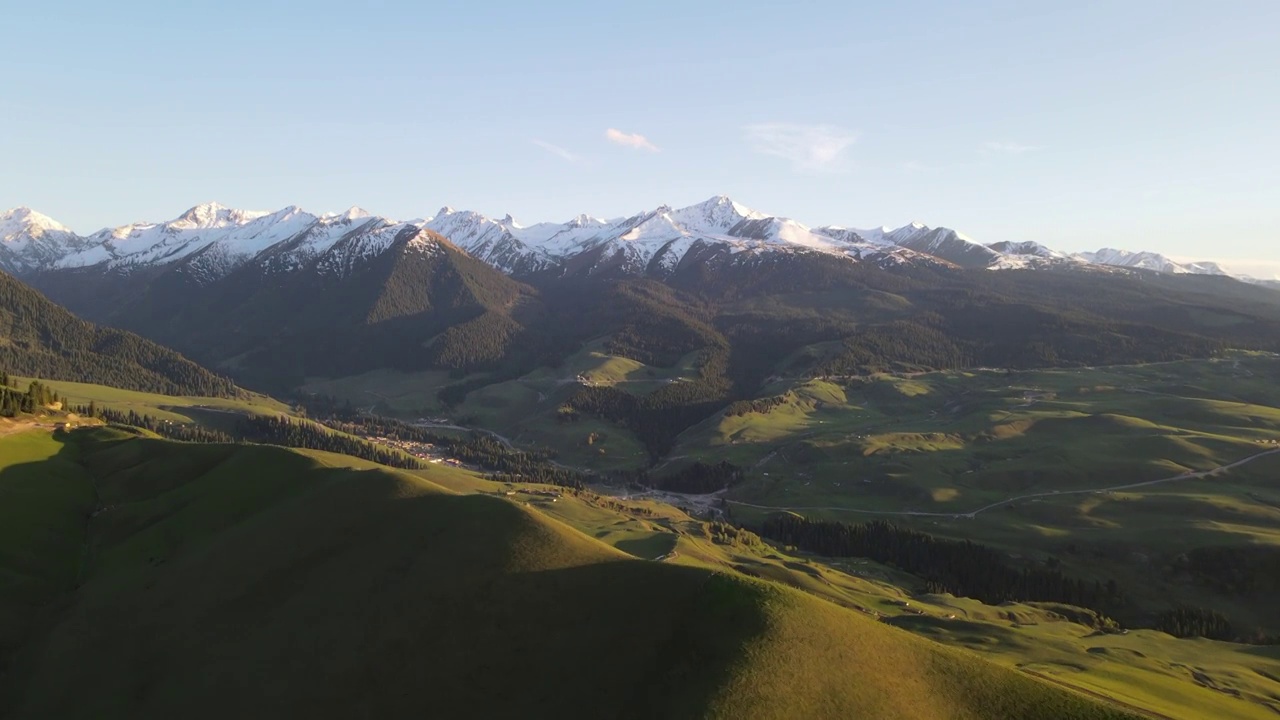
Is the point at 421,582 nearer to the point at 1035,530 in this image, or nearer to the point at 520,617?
the point at 520,617

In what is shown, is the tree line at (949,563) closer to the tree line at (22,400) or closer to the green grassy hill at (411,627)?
the green grassy hill at (411,627)

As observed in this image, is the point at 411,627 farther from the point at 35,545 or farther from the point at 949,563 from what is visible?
the point at 949,563

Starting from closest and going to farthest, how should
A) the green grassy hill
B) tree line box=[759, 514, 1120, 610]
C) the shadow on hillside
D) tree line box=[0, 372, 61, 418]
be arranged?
1. the green grassy hill
2. the shadow on hillside
3. tree line box=[0, 372, 61, 418]
4. tree line box=[759, 514, 1120, 610]

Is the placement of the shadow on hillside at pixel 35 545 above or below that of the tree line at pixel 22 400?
below

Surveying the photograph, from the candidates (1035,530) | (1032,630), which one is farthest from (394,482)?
(1035,530)

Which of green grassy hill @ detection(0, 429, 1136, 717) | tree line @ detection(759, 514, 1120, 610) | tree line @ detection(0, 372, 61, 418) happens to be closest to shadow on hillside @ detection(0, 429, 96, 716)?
green grassy hill @ detection(0, 429, 1136, 717)

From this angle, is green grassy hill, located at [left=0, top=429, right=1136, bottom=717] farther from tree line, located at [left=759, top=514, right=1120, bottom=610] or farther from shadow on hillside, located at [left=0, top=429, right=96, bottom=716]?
tree line, located at [left=759, top=514, right=1120, bottom=610]

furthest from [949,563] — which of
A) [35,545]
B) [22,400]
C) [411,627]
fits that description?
[22,400]

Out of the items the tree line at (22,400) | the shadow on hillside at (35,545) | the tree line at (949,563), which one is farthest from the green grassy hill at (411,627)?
the tree line at (949,563)
